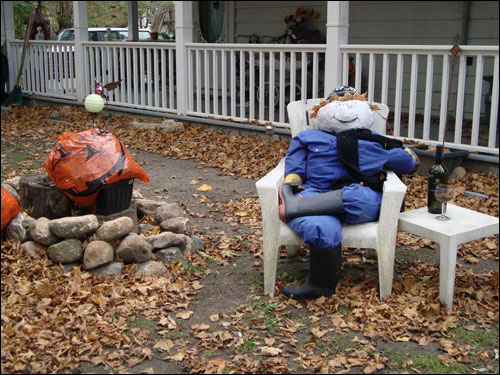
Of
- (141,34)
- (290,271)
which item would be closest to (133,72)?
(141,34)

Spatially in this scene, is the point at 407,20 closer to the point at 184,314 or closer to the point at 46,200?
the point at 46,200

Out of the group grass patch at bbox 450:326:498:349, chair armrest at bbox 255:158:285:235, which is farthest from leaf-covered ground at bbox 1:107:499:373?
chair armrest at bbox 255:158:285:235

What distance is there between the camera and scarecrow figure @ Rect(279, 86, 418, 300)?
3.94 meters

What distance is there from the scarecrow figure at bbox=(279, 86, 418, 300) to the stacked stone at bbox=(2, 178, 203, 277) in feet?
3.22

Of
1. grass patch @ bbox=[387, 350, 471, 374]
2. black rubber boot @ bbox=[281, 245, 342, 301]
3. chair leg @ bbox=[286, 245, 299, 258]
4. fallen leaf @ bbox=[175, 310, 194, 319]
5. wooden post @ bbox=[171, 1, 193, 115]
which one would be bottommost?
fallen leaf @ bbox=[175, 310, 194, 319]

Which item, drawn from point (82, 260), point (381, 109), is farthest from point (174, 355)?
point (381, 109)

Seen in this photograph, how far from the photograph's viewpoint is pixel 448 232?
376 cm

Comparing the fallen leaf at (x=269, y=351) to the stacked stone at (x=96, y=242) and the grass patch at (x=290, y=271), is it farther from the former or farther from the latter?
the stacked stone at (x=96, y=242)

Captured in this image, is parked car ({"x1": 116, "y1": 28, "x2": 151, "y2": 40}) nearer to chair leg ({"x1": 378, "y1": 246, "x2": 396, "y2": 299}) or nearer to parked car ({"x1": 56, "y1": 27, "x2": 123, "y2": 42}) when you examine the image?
parked car ({"x1": 56, "y1": 27, "x2": 123, "y2": 42})

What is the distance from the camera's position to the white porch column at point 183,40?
999 centimetres

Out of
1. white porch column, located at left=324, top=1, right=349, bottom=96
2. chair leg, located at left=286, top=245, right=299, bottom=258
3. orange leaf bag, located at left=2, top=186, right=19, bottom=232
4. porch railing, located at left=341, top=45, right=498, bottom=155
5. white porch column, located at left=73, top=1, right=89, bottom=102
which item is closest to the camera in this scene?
orange leaf bag, located at left=2, top=186, right=19, bottom=232

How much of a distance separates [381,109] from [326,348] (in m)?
2.29

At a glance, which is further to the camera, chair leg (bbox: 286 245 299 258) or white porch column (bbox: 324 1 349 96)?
white porch column (bbox: 324 1 349 96)

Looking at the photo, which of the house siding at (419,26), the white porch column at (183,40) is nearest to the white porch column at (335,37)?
the house siding at (419,26)
